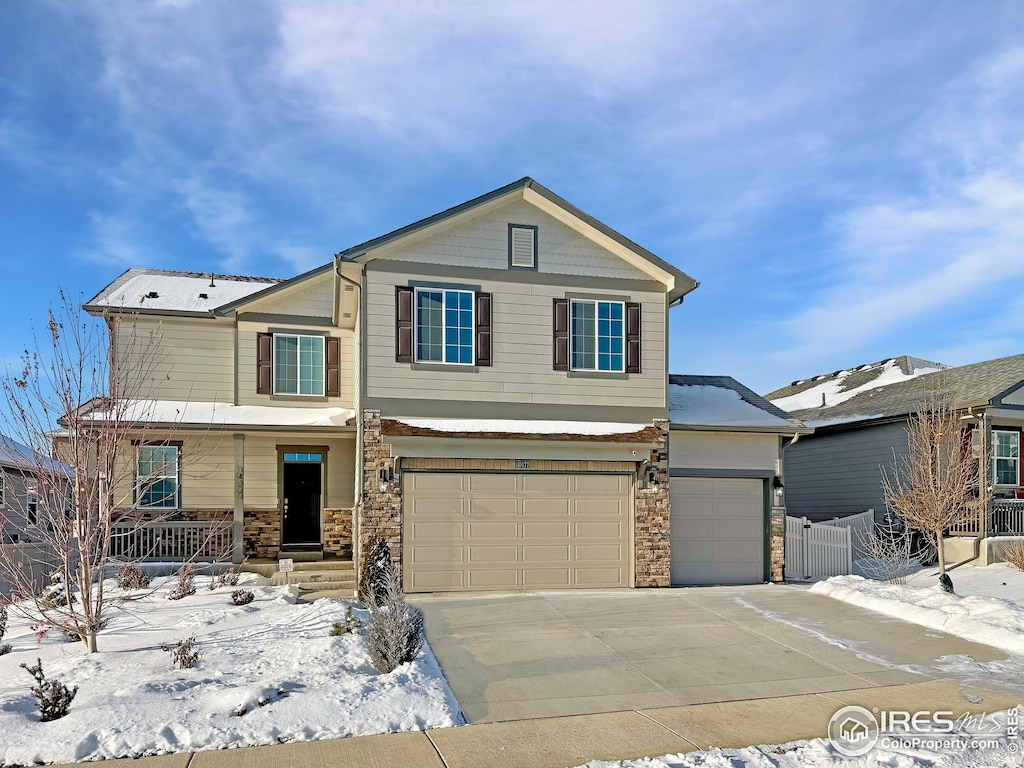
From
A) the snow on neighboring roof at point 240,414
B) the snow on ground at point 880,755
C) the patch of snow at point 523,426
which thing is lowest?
the snow on ground at point 880,755

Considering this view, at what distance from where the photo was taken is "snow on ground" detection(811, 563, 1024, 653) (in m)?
10.0

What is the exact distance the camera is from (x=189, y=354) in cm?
1680

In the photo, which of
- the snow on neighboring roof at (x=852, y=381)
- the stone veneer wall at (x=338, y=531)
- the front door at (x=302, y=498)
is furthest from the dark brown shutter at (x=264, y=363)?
the snow on neighboring roof at (x=852, y=381)

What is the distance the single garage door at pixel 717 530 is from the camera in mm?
14922

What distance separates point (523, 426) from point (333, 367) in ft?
19.1

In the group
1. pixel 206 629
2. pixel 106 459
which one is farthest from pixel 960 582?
pixel 106 459

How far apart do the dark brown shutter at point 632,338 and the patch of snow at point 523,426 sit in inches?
42.9

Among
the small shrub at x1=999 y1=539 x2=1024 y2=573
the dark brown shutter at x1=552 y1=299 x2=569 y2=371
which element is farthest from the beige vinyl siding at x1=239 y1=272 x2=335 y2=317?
the small shrub at x1=999 y1=539 x2=1024 y2=573

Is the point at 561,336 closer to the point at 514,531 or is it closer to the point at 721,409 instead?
the point at 514,531

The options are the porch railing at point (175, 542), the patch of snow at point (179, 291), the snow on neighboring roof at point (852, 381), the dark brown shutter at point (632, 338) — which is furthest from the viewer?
the snow on neighboring roof at point (852, 381)

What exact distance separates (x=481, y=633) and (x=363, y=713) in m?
3.57

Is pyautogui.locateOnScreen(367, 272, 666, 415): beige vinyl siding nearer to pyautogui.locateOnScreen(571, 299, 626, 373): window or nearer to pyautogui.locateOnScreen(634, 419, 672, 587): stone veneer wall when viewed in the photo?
pyautogui.locateOnScreen(571, 299, 626, 373): window

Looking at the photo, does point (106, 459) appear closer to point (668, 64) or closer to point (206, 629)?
point (206, 629)

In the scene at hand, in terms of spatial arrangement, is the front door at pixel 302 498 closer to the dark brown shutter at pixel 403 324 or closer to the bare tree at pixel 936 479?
the dark brown shutter at pixel 403 324
